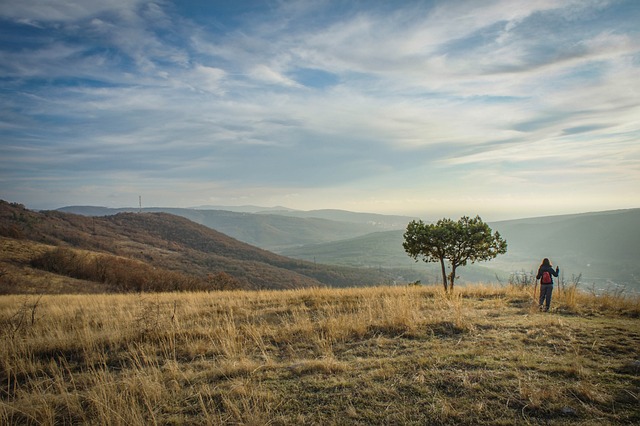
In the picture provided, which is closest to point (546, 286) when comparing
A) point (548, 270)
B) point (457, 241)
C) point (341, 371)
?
point (548, 270)

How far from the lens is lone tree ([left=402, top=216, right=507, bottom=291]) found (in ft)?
46.8

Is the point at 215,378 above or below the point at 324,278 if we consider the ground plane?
above

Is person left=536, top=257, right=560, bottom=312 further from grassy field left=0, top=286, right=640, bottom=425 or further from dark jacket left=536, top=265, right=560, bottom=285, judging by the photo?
grassy field left=0, top=286, right=640, bottom=425

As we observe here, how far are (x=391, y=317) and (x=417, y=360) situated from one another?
2664mm

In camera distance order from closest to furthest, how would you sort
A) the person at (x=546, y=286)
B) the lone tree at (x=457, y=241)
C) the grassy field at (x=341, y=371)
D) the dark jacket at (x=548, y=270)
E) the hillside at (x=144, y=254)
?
the grassy field at (x=341, y=371) → the person at (x=546, y=286) → the dark jacket at (x=548, y=270) → the lone tree at (x=457, y=241) → the hillside at (x=144, y=254)

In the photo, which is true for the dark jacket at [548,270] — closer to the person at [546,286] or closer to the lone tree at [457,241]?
the person at [546,286]

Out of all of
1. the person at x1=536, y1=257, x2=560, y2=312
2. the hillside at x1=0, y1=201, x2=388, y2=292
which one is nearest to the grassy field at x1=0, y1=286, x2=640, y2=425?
the person at x1=536, y1=257, x2=560, y2=312

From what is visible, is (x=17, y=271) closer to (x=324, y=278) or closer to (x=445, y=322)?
(x=445, y=322)

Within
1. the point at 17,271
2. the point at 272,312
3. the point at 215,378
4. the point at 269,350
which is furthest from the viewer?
the point at 17,271

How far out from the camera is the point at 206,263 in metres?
94.1

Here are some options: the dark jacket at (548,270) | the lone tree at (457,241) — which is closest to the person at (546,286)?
the dark jacket at (548,270)

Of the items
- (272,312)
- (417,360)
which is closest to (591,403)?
(417,360)

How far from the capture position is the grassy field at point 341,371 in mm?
3723

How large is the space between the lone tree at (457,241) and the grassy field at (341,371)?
541 centimetres
